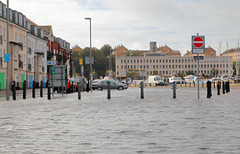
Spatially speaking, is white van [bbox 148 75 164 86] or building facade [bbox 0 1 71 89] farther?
white van [bbox 148 75 164 86]

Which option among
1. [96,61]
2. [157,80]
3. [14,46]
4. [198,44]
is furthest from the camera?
[96,61]

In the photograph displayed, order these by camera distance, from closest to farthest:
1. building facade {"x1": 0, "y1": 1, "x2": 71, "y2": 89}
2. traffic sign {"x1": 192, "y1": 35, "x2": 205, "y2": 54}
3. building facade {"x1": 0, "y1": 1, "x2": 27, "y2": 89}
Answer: traffic sign {"x1": 192, "y1": 35, "x2": 205, "y2": 54}, building facade {"x1": 0, "y1": 1, "x2": 27, "y2": 89}, building facade {"x1": 0, "y1": 1, "x2": 71, "y2": 89}

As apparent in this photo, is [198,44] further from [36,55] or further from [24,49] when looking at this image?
[36,55]

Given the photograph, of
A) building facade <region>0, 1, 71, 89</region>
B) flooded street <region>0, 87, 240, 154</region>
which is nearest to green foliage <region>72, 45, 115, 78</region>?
building facade <region>0, 1, 71, 89</region>

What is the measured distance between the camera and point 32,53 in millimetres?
71875

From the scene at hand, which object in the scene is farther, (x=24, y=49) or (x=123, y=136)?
(x=24, y=49)

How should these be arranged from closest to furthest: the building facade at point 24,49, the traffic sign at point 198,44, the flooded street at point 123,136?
the flooded street at point 123,136
the traffic sign at point 198,44
the building facade at point 24,49

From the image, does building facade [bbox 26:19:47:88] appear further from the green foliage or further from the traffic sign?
the green foliage

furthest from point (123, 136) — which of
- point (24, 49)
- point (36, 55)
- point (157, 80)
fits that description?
point (157, 80)

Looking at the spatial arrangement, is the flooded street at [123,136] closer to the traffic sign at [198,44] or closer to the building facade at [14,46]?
the traffic sign at [198,44]

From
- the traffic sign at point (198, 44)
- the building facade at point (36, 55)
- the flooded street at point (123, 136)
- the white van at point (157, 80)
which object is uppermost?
the building facade at point (36, 55)

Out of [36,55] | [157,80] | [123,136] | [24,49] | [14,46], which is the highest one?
[24,49]

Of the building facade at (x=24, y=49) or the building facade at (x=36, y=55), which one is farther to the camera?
the building facade at (x=36, y=55)

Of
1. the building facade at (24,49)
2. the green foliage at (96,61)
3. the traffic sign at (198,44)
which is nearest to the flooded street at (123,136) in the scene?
the traffic sign at (198,44)
